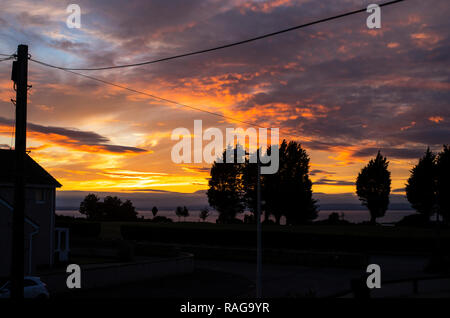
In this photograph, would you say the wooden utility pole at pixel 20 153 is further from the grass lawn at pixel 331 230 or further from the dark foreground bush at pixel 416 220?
the dark foreground bush at pixel 416 220

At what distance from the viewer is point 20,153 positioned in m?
14.3

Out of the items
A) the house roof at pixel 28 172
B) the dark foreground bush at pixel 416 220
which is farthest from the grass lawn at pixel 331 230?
the house roof at pixel 28 172

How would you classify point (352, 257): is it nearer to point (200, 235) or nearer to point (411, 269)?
point (411, 269)

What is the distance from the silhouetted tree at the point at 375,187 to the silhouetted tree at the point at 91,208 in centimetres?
6753

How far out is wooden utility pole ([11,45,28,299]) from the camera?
14.1 metres

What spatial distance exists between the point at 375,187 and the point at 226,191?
1359 inches

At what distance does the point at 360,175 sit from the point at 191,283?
81143 millimetres

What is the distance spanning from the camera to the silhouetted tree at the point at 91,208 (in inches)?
4990

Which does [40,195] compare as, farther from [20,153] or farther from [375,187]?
[375,187]

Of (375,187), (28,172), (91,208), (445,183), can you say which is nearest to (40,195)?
(28,172)

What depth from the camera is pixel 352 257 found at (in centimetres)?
3875

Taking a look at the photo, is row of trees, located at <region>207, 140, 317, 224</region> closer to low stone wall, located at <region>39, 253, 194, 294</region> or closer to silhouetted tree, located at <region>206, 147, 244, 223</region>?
silhouetted tree, located at <region>206, 147, 244, 223</region>
